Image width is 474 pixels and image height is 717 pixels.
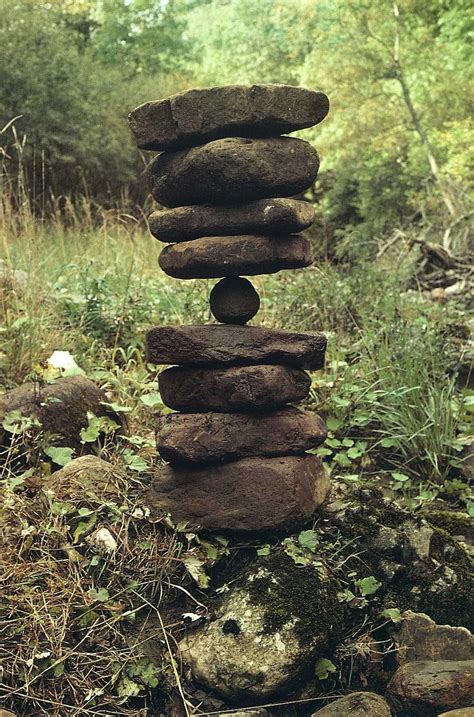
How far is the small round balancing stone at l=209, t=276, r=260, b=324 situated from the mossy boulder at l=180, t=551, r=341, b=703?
3.42 ft

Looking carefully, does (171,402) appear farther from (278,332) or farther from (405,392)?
(405,392)

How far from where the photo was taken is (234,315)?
3.62 m

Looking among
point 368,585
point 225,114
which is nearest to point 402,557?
point 368,585

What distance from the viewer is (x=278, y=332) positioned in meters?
3.55

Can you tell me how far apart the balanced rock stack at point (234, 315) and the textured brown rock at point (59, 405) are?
769 mm

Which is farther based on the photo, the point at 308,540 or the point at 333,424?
the point at 333,424

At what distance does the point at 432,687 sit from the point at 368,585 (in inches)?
23.0

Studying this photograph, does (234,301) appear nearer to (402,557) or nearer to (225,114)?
(225,114)

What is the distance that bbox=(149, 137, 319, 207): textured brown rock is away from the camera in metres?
3.31

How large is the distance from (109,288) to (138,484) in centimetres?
255

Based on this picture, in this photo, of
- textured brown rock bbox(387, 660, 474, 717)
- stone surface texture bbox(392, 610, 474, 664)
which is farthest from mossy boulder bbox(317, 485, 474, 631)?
textured brown rock bbox(387, 660, 474, 717)

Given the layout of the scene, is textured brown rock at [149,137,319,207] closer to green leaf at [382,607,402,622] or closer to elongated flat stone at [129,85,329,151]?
elongated flat stone at [129,85,329,151]

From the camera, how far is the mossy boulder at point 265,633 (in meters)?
3.02

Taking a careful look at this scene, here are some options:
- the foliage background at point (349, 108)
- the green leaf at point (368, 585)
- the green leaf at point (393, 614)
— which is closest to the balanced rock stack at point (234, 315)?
the green leaf at point (368, 585)
